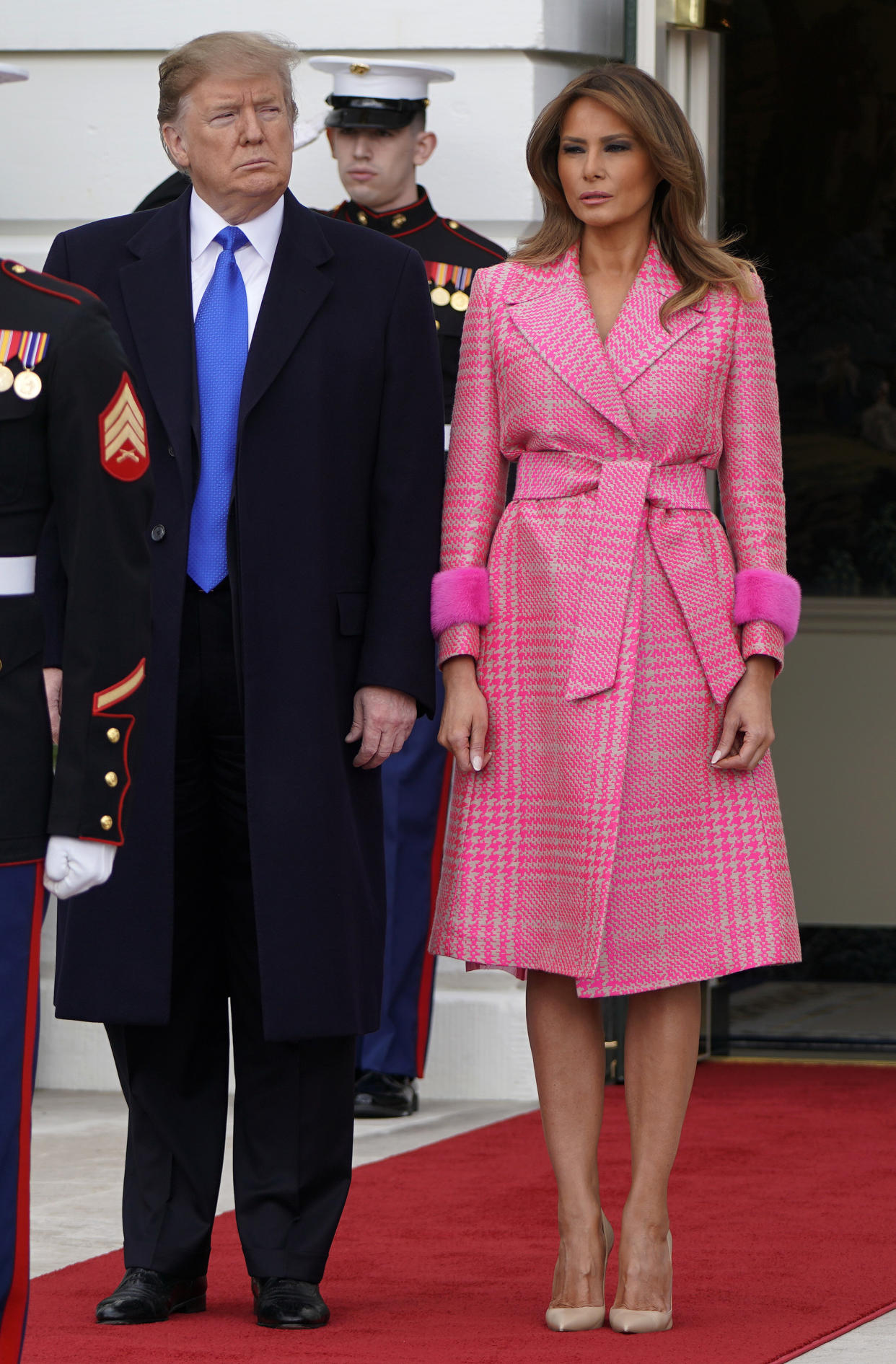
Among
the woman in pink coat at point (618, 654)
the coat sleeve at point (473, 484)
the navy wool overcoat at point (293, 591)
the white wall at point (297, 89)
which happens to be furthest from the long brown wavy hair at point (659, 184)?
the white wall at point (297, 89)

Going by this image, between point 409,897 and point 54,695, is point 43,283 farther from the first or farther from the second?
point 409,897

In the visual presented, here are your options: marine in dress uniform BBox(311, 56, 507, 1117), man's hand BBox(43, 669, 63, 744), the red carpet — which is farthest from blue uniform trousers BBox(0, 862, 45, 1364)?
marine in dress uniform BBox(311, 56, 507, 1117)

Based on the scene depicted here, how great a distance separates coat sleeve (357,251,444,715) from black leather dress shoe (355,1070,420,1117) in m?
1.75

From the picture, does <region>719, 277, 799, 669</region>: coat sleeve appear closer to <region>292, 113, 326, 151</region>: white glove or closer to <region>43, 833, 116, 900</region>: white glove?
<region>43, 833, 116, 900</region>: white glove

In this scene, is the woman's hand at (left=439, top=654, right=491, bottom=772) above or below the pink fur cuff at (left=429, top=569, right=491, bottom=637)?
below

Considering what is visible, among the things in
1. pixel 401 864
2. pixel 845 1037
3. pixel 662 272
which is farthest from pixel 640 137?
pixel 845 1037

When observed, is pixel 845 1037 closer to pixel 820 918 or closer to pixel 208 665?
pixel 820 918

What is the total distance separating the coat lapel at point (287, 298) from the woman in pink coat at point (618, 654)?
23 centimetres

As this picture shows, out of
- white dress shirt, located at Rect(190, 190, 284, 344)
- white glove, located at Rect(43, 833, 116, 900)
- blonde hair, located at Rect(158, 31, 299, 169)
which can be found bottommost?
white glove, located at Rect(43, 833, 116, 900)

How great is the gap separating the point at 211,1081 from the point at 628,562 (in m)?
0.90

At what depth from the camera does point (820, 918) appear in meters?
7.15

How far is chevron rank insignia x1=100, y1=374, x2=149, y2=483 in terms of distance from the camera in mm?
2473

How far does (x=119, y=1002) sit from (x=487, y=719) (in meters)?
0.60

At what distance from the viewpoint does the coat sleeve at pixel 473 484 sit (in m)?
3.24
